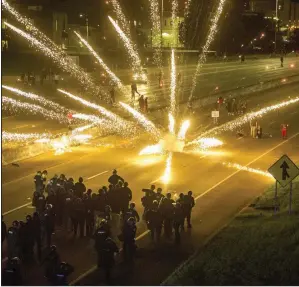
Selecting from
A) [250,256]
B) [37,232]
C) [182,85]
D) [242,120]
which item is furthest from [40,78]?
[250,256]

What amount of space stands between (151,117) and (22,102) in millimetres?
10312

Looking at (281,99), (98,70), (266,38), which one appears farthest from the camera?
(266,38)

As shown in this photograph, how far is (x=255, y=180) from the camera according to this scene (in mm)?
23891

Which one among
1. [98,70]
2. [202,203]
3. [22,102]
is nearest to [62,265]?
[202,203]

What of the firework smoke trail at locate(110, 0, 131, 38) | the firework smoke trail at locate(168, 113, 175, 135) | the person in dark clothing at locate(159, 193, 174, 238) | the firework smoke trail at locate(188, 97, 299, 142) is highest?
the firework smoke trail at locate(110, 0, 131, 38)

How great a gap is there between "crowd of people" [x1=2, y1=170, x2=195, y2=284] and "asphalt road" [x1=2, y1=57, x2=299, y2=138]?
18.0 meters

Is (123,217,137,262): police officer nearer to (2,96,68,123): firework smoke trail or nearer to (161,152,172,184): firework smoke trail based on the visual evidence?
(161,152,172,184): firework smoke trail

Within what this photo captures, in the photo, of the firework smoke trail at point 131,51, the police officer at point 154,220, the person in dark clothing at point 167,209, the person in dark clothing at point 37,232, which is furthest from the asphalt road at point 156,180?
the firework smoke trail at point 131,51

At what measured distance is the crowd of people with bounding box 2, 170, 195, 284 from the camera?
14.1 meters

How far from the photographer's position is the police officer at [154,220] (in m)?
15.9

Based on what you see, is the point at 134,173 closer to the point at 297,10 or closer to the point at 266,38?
the point at 266,38

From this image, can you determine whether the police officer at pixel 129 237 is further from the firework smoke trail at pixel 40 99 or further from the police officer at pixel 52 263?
the firework smoke trail at pixel 40 99

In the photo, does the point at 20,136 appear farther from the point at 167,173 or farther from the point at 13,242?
the point at 13,242

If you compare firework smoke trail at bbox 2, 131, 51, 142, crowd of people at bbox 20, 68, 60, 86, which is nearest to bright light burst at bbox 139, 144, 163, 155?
firework smoke trail at bbox 2, 131, 51, 142
